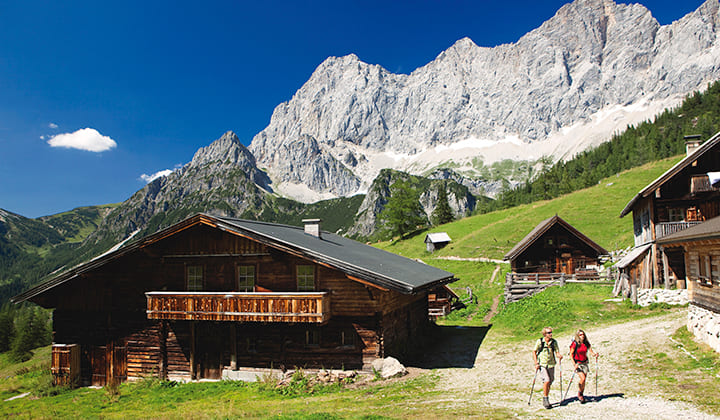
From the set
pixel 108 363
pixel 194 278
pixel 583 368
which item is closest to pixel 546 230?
pixel 583 368

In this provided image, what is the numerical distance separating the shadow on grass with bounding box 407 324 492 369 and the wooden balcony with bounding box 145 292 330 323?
610 cm

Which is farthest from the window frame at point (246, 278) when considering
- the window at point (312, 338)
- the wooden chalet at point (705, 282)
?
the wooden chalet at point (705, 282)

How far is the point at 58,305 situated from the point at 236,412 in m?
16.6

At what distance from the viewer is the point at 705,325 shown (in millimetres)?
15719

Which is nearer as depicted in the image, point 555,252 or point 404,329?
point 404,329

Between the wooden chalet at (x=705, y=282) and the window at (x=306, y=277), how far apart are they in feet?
52.5

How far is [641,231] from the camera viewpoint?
111 ft

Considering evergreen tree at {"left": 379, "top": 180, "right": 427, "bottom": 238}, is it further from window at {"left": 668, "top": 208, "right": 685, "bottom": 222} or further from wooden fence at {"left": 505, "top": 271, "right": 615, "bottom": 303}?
window at {"left": 668, "top": 208, "right": 685, "bottom": 222}

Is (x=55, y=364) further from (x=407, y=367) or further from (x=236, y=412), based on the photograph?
(x=407, y=367)

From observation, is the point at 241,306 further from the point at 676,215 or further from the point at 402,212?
the point at 402,212

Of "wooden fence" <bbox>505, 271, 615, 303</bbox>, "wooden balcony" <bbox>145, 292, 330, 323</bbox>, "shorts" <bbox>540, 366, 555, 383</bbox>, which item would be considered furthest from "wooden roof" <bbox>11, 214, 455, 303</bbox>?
"wooden fence" <bbox>505, 271, 615, 303</bbox>

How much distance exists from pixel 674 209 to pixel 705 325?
16857 millimetres

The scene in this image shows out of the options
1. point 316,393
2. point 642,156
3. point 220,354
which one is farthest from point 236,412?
point 642,156

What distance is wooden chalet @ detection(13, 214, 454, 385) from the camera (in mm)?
18953
